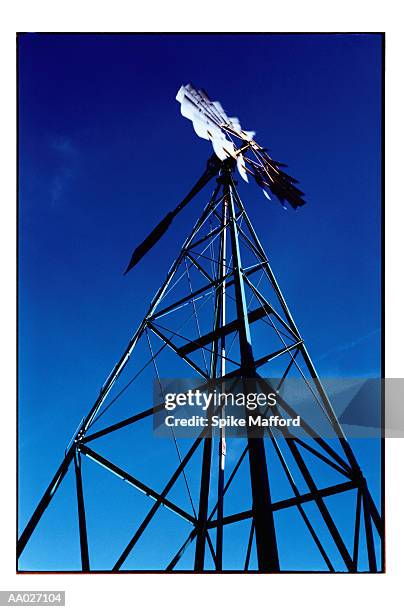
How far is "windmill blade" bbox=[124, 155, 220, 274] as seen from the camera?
27.9ft

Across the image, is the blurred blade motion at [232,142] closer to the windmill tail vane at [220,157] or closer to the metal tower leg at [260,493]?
the windmill tail vane at [220,157]

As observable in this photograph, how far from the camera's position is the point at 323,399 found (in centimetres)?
719

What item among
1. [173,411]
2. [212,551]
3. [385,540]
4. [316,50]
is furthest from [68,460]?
[316,50]

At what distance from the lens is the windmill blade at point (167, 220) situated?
27.9 ft

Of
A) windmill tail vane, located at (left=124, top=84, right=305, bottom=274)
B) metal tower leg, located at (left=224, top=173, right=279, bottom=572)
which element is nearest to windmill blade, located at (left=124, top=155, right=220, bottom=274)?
windmill tail vane, located at (left=124, top=84, right=305, bottom=274)

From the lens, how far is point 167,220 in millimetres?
8609

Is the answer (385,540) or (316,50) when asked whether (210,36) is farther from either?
(385,540)

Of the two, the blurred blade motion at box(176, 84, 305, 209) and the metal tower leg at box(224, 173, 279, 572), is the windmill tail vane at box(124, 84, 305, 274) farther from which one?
the metal tower leg at box(224, 173, 279, 572)

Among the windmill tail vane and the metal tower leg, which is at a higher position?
the windmill tail vane

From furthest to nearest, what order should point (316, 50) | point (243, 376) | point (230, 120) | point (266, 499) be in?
point (230, 120), point (316, 50), point (243, 376), point (266, 499)

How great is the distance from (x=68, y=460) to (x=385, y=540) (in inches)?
153

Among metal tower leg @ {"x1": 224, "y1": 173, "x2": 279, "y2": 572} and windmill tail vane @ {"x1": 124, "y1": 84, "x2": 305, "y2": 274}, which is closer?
metal tower leg @ {"x1": 224, "y1": 173, "x2": 279, "y2": 572}

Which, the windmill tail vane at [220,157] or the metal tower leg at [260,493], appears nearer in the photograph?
the metal tower leg at [260,493]

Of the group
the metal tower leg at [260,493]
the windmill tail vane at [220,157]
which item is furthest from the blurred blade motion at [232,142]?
the metal tower leg at [260,493]
